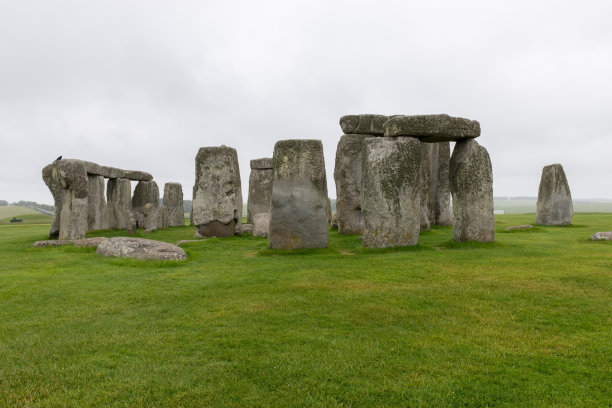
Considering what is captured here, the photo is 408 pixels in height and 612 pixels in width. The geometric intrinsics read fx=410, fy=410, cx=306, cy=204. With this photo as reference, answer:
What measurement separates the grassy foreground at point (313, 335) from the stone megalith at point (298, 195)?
219 centimetres

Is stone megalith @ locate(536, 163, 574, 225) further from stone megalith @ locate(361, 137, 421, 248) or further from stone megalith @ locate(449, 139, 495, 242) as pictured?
stone megalith @ locate(361, 137, 421, 248)

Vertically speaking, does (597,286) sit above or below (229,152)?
below

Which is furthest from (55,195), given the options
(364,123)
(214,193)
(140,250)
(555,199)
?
Result: (555,199)

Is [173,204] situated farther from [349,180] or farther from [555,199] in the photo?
[555,199]

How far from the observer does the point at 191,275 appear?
794 cm

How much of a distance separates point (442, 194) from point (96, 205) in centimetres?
1523

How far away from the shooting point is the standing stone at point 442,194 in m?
17.9

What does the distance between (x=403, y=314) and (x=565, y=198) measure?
1575cm

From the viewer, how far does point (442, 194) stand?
1795cm

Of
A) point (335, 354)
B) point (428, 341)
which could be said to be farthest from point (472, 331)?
point (335, 354)

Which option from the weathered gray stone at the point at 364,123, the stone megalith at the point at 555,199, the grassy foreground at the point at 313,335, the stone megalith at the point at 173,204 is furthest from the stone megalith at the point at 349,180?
the stone megalith at the point at 173,204

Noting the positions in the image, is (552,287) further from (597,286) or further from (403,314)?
(403,314)

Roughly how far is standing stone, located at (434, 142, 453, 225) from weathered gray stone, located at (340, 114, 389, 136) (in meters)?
4.80

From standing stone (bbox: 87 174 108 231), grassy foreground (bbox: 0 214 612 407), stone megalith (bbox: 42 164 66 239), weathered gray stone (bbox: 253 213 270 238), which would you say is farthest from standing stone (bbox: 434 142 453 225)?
stone megalith (bbox: 42 164 66 239)
